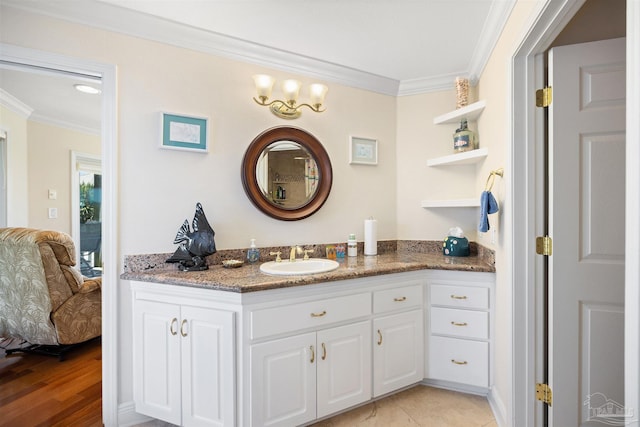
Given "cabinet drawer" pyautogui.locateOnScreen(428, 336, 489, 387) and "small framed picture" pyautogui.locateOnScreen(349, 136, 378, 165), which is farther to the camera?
"small framed picture" pyautogui.locateOnScreen(349, 136, 378, 165)

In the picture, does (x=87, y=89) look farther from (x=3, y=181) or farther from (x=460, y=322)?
(x=460, y=322)

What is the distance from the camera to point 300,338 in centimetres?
183

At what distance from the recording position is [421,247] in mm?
2916

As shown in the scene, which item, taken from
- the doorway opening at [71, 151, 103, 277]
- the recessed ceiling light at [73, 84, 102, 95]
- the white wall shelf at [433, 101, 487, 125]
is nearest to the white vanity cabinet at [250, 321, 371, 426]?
the white wall shelf at [433, 101, 487, 125]

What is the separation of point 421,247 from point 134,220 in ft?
7.28

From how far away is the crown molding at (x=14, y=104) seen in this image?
3.03m

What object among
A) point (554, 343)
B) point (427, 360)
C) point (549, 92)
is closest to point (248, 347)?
point (427, 360)

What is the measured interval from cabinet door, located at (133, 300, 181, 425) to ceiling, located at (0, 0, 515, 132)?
5.47ft

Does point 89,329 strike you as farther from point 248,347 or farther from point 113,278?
point 248,347

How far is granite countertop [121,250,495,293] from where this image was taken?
1699 millimetres

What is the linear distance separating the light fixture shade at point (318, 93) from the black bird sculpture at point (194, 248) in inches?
48.4

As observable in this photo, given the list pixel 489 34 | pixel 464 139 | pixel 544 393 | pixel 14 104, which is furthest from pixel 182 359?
pixel 14 104

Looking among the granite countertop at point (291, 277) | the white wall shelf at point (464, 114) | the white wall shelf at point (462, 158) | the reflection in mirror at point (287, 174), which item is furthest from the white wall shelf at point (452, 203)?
the reflection in mirror at point (287, 174)

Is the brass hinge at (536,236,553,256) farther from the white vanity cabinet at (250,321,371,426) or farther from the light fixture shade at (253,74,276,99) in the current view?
the light fixture shade at (253,74,276,99)
